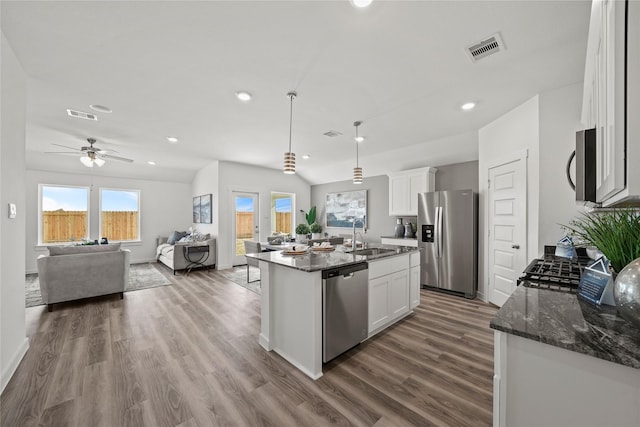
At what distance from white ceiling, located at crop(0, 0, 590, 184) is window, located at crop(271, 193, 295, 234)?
3291 millimetres

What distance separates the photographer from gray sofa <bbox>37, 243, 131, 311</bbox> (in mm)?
3545

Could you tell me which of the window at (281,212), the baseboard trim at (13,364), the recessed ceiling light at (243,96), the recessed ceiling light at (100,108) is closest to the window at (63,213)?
the recessed ceiling light at (100,108)

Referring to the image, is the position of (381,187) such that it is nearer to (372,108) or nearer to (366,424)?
(372,108)

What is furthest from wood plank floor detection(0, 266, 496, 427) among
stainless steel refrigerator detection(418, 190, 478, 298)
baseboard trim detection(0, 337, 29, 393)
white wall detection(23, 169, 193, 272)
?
white wall detection(23, 169, 193, 272)

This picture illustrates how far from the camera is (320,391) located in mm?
1869

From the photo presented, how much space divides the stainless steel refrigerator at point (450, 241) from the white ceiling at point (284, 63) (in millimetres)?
1123

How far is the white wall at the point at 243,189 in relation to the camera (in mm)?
6242

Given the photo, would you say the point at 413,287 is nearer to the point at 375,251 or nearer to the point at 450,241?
the point at 375,251

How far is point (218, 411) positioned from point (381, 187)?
5.53 m

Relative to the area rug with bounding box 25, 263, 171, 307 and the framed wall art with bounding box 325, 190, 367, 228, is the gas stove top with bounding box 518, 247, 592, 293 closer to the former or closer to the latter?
the framed wall art with bounding box 325, 190, 367, 228

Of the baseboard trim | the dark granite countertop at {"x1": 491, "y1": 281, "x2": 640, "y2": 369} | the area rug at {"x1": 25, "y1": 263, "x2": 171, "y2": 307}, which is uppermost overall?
the dark granite countertop at {"x1": 491, "y1": 281, "x2": 640, "y2": 369}

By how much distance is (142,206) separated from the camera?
7238 mm

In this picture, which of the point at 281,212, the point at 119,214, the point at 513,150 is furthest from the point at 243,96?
the point at 119,214

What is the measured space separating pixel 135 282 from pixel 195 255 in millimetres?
1260
